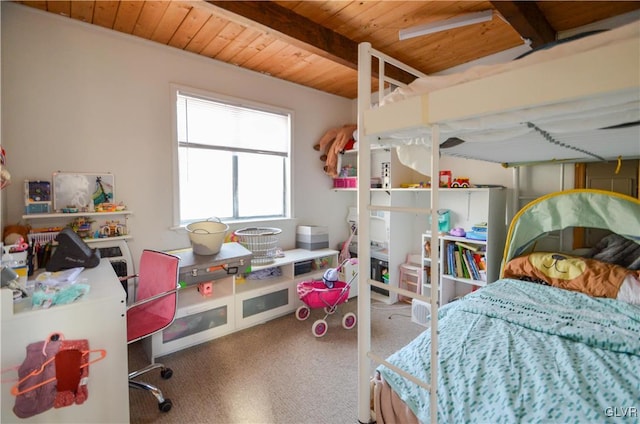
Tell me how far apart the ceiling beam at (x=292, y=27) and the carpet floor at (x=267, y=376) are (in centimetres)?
234

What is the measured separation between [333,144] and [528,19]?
2.12 meters

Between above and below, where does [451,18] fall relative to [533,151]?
above

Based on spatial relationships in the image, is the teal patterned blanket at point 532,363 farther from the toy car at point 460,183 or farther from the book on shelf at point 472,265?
the toy car at point 460,183

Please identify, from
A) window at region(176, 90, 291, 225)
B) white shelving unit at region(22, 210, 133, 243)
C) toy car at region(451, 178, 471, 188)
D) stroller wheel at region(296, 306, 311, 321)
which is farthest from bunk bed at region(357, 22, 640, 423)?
white shelving unit at region(22, 210, 133, 243)

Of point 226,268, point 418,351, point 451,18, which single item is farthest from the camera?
point 226,268

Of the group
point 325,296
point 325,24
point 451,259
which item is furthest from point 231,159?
point 451,259

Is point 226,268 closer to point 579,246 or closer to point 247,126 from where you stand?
point 247,126

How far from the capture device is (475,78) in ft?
3.13

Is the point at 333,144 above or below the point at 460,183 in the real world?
above

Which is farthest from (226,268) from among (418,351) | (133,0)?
(133,0)

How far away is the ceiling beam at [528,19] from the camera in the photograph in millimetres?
1872

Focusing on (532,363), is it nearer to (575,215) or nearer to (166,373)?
(575,215)

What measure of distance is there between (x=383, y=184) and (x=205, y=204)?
1.94 metres

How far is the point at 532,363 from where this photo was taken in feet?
4.09
